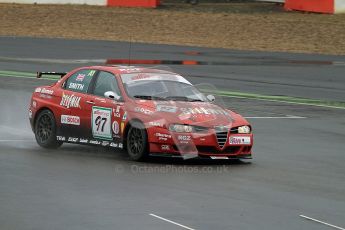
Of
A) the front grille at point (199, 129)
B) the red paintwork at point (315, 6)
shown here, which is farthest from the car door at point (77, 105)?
the red paintwork at point (315, 6)

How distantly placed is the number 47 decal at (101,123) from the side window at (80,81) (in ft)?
2.06

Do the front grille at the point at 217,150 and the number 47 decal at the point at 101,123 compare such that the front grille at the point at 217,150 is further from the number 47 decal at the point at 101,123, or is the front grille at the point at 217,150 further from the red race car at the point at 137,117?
the number 47 decal at the point at 101,123

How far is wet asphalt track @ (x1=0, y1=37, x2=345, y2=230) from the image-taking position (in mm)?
10008

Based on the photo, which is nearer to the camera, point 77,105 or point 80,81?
point 77,105

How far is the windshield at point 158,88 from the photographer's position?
47.7 ft

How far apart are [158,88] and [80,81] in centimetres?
132

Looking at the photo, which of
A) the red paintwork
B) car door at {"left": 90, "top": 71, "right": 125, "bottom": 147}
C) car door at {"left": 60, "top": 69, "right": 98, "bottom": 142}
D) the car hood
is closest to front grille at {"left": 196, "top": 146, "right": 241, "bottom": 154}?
the car hood

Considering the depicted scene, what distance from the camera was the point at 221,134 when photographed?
545 inches

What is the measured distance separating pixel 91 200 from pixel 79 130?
13.5 feet

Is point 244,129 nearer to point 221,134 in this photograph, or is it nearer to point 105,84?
point 221,134

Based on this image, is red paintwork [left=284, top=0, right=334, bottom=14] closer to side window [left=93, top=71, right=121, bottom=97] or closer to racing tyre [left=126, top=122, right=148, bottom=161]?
side window [left=93, top=71, right=121, bottom=97]

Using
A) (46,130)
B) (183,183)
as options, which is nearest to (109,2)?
(46,130)

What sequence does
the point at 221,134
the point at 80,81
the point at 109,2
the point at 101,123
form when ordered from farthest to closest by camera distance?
the point at 109,2, the point at 80,81, the point at 101,123, the point at 221,134

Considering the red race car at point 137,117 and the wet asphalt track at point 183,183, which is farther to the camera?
the red race car at point 137,117
